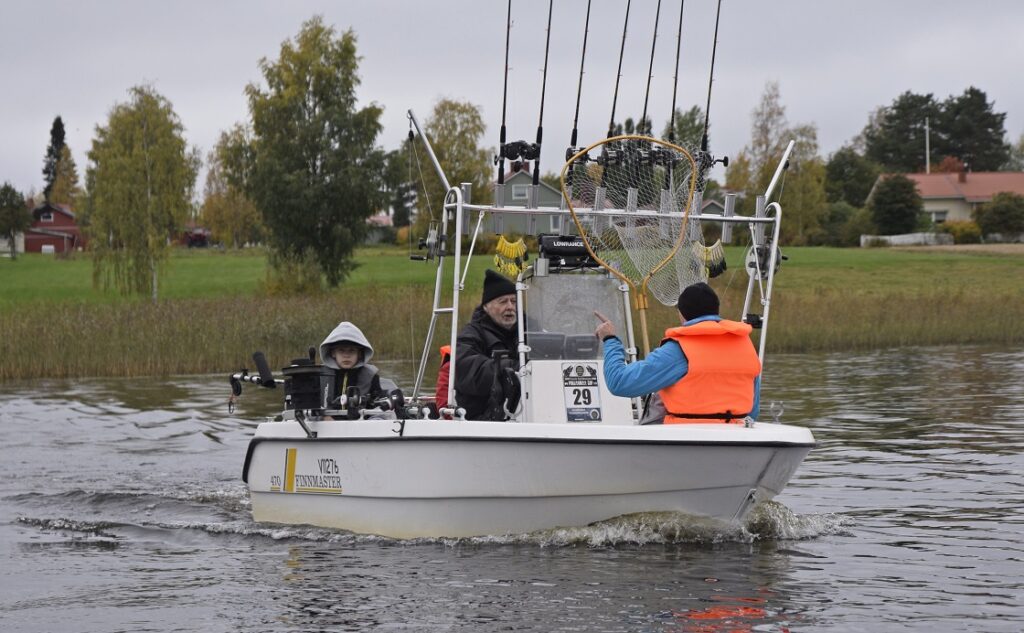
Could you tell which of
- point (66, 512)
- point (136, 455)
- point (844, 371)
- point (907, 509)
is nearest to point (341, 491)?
point (66, 512)

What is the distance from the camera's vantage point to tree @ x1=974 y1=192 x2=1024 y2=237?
78.9 meters

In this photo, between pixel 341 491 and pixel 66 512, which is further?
pixel 66 512

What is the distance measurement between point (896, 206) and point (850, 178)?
922 inches

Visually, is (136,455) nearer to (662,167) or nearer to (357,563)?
(357,563)

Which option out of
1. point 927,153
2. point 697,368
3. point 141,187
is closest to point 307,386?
point 697,368

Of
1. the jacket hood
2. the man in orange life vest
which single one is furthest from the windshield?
the jacket hood

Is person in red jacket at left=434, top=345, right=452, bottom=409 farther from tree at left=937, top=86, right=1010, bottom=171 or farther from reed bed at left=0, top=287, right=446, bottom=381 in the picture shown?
tree at left=937, top=86, right=1010, bottom=171

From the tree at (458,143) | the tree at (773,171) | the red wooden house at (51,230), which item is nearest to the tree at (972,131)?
the tree at (773,171)

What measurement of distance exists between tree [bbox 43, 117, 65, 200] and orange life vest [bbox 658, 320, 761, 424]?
144m

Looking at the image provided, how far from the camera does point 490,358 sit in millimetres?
10531

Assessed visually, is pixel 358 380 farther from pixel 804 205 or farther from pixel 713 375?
pixel 804 205

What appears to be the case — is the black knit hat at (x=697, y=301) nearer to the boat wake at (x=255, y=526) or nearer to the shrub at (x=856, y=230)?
the boat wake at (x=255, y=526)

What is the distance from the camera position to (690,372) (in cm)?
944

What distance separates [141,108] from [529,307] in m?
41.6
